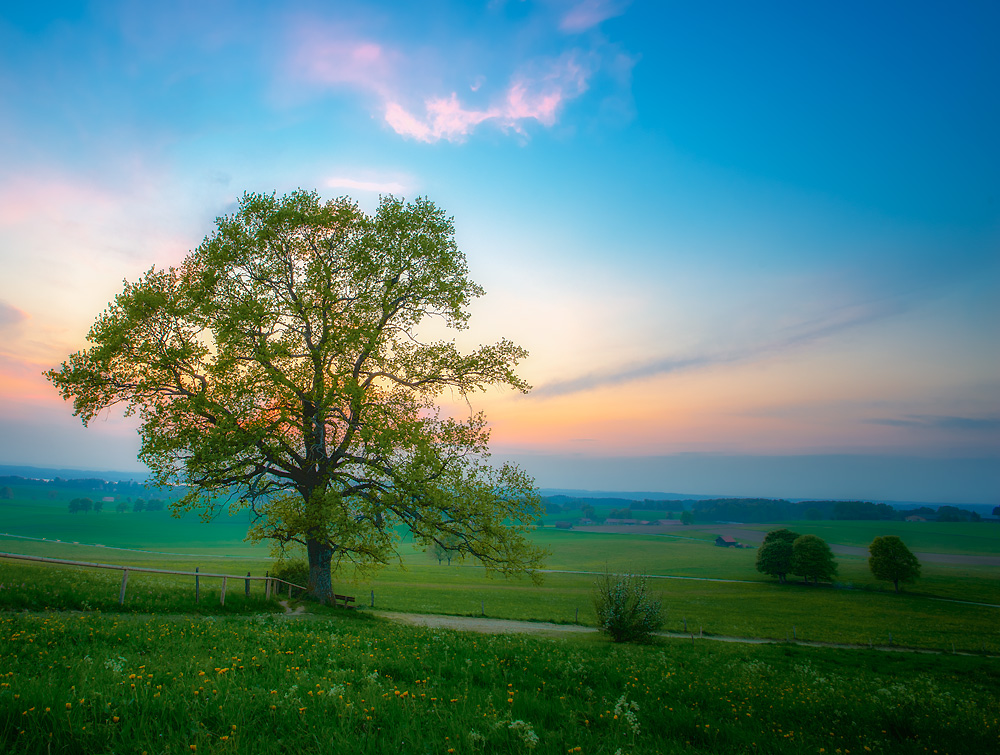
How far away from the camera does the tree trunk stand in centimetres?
2381

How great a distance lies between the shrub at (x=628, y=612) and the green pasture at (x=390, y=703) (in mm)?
14562

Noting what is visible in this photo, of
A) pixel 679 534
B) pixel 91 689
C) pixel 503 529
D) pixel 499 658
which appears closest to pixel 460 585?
pixel 503 529

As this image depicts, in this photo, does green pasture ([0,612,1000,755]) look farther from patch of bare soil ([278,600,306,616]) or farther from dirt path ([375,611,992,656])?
dirt path ([375,611,992,656])

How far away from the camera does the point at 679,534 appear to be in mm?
174625

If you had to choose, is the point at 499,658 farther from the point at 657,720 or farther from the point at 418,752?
the point at 418,752

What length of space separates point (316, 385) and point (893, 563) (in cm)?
9229

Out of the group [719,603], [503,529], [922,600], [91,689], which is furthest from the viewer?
[922,600]

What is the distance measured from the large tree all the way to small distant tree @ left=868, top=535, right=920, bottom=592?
82.3 metres

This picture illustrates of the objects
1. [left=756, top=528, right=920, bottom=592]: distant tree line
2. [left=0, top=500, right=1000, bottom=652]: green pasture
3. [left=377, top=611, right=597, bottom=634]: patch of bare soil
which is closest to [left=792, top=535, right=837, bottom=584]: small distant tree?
[left=756, top=528, right=920, bottom=592]: distant tree line

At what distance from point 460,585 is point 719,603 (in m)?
34.8

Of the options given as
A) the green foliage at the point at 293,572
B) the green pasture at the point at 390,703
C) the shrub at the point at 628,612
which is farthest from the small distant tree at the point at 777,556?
the green pasture at the point at 390,703

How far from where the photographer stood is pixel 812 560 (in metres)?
78.2

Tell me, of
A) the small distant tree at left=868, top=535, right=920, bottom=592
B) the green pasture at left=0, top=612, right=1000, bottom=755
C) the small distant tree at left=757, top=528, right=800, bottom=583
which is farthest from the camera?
the small distant tree at left=757, top=528, right=800, bottom=583

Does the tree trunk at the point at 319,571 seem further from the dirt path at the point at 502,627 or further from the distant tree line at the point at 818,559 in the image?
the distant tree line at the point at 818,559
